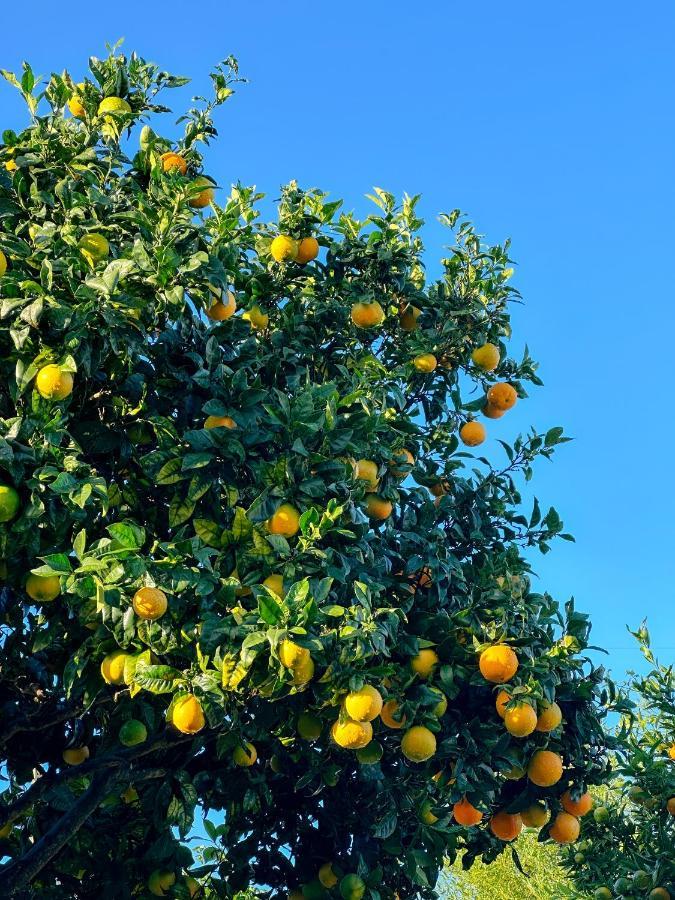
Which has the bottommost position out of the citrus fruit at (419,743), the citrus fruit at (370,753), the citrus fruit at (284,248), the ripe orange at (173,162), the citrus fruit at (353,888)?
the citrus fruit at (353,888)

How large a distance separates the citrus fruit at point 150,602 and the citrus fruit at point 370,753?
5.12 feet

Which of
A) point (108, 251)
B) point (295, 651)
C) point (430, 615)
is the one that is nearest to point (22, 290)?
point (108, 251)

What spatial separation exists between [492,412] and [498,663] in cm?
231

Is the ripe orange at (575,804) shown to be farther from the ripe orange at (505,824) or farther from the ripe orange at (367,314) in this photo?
the ripe orange at (367,314)

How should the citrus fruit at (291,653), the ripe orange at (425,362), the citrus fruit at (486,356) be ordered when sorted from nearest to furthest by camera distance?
the citrus fruit at (291,653) < the ripe orange at (425,362) < the citrus fruit at (486,356)

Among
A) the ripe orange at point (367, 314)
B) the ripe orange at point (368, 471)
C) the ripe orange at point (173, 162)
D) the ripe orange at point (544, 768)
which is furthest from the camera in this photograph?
the ripe orange at point (367, 314)

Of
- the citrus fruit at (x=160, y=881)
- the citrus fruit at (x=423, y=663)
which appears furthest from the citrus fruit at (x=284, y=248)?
the citrus fruit at (x=160, y=881)

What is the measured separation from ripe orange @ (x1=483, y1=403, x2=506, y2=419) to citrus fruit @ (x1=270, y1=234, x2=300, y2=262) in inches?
69.5

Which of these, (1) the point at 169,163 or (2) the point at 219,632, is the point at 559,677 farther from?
(1) the point at 169,163

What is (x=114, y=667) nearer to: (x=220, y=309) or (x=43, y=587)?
(x=43, y=587)

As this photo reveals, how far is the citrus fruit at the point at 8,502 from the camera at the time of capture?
458cm

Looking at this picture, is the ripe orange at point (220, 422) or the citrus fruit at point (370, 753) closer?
the ripe orange at point (220, 422)

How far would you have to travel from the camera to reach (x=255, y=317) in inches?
252

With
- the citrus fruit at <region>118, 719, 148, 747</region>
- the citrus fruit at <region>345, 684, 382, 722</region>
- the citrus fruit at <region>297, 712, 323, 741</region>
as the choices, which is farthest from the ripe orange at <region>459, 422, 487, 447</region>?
the citrus fruit at <region>118, 719, 148, 747</region>
